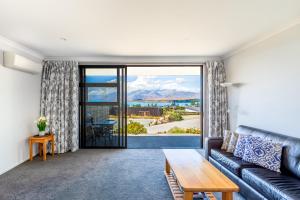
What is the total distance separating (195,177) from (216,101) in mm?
3235

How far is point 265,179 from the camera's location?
2.44 m

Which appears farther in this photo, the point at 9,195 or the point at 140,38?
the point at 140,38

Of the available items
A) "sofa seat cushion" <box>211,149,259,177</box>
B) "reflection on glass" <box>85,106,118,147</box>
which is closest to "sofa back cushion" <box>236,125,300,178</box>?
"sofa seat cushion" <box>211,149,259,177</box>

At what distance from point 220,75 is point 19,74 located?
466 cm

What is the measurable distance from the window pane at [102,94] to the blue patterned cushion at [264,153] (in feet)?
11.7

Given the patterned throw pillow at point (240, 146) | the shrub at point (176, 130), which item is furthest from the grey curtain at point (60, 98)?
the patterned throw pillow at point (240, 146)

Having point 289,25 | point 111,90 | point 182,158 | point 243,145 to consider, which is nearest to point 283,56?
point 289,25

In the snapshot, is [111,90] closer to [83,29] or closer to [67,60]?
[67,60]

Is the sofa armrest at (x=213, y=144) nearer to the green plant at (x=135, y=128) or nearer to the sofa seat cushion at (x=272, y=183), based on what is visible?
the sofa seat cushion at (x=272, y=183)

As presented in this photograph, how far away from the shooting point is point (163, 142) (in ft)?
21.7

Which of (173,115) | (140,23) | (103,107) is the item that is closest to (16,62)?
(103,107)

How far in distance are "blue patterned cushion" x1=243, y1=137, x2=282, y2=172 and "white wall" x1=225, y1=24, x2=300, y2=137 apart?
445mm

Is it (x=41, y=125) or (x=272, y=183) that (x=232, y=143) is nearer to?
(x=272, y=183)

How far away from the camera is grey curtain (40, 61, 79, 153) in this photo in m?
5.21
